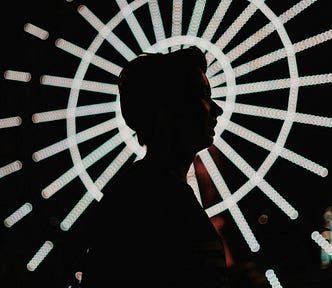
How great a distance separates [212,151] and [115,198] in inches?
60.7

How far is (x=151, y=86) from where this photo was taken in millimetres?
2232

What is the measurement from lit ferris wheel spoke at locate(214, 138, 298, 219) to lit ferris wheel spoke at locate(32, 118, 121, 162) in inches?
25.9

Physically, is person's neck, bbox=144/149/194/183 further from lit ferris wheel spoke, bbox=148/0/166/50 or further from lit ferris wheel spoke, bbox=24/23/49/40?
lit ferris wheel spoke, bbox=24/23/49/40

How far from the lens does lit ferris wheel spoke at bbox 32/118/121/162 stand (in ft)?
11.7

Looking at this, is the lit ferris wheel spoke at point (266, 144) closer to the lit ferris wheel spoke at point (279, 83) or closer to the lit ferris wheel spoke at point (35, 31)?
the lit ferris wheel spoke at point (279, 83)

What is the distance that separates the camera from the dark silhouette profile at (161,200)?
1.91m

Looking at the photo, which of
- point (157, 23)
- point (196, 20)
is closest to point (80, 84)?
point (157, 23)

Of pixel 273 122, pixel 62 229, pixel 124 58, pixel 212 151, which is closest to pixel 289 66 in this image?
pixel 273 122

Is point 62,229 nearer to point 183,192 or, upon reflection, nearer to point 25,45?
Result: point 25,45

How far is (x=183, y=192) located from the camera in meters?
2.05

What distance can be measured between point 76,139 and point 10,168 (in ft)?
1.48

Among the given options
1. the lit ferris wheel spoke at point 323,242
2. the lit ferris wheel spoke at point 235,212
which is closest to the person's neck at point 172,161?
the lit ferris wheel spoke at point 235,212

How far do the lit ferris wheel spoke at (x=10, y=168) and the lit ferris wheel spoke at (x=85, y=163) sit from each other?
23 centimetres

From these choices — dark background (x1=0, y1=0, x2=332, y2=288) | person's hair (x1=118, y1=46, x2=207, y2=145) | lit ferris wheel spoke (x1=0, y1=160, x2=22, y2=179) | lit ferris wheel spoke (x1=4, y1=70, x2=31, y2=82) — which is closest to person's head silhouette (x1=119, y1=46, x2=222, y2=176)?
person's hair (x1=118, y1=46, x2=207, y2=145)
